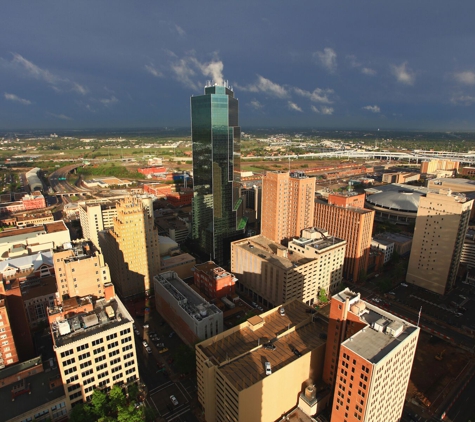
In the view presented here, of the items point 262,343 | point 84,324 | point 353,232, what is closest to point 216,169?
point 353,232

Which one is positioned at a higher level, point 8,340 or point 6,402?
point 8,340

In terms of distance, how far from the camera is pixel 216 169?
100 meters

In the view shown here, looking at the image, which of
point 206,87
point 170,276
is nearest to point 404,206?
point 206,87

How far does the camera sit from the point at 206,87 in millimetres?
98000

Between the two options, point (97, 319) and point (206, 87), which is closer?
point (97, 319)

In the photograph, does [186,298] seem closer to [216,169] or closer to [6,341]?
[6,341]

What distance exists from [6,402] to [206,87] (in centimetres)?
8689

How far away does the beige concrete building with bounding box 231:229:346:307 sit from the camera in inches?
3184

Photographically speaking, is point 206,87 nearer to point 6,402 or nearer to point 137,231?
point 137,231

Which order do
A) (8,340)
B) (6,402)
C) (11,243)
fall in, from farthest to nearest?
1. (11,243)
2. (8,340)
3. (6,402)

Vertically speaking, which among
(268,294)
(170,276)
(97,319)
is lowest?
(268,294)

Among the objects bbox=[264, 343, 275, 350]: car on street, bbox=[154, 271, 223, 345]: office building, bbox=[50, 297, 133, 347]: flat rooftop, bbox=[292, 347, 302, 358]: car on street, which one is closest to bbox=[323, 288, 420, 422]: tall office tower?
bbox=[292, 347, 302, 358]: car on street

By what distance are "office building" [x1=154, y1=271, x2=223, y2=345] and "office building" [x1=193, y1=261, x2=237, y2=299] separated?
8.26 meters

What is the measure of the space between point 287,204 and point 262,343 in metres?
55.2
